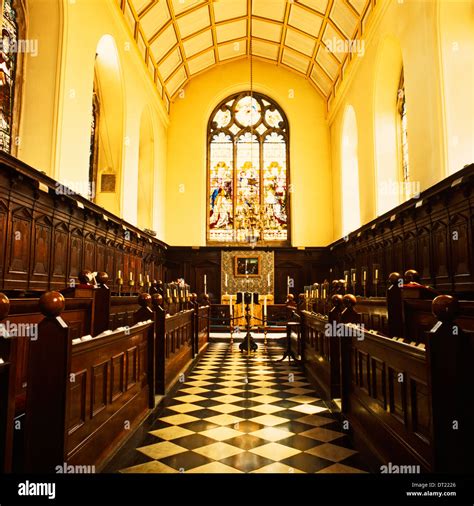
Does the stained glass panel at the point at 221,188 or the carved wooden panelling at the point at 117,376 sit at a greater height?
the stained glass panel at the point at 221,188

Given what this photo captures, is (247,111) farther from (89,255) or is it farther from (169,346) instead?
(169,346)

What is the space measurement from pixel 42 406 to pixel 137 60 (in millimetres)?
11738

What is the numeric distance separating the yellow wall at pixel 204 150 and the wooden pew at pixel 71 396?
12.8 meters

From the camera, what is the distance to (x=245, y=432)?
387 cm

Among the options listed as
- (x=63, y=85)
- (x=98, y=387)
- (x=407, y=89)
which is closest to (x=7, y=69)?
(x=63, y=85)

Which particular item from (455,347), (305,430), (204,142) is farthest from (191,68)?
(455,347)

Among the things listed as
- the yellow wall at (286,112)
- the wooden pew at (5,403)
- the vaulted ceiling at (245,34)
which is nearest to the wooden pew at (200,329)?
the yellow wall at (286,112)

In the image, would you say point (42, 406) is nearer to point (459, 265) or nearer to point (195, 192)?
point (459, 265)

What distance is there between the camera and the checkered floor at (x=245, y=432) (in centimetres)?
311

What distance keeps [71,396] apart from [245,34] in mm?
15551

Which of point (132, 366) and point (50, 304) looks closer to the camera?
point (50, 304)

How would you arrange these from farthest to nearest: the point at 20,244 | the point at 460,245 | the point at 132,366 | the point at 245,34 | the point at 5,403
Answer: the point at 245,34 < the point at 460,245 < the point at 20,244 < the point at 132,366 < the point at 5,403

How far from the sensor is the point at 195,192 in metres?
16.2

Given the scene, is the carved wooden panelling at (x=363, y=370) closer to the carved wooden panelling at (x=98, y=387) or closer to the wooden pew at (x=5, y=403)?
the carved wooden panelling at (x=98, y=387)
